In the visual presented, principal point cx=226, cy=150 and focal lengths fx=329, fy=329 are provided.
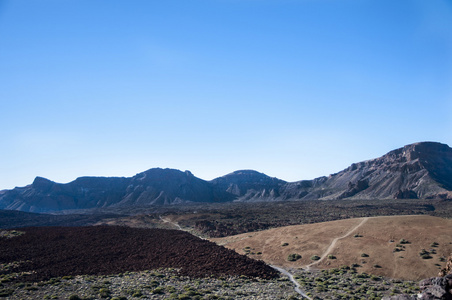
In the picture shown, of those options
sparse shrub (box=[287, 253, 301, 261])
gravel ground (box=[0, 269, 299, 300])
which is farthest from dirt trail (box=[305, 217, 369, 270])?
gravel ground (box=[0, 269, 299, 300])

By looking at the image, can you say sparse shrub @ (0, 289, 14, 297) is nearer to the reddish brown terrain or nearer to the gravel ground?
the gravel ground

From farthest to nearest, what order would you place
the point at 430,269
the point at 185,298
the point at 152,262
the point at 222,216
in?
the point at 222,216
the point at 152,262
the point at 430,269
the point at 185,298

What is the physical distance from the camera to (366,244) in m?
48.2

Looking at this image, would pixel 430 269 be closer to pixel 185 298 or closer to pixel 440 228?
pixel 440 228

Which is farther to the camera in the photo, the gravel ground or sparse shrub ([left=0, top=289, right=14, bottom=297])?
the gravel ground

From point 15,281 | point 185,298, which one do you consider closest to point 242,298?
point 185,298

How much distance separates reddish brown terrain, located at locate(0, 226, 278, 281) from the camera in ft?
130

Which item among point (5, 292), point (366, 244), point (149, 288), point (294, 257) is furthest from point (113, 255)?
point (366, 244)

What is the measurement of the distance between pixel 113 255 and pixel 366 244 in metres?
36.7

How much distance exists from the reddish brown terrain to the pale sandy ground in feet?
29.4

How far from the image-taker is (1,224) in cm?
12681

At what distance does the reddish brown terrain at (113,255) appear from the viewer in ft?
130

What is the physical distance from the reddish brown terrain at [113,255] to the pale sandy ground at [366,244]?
8.97 m

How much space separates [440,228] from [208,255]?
35.8 m
